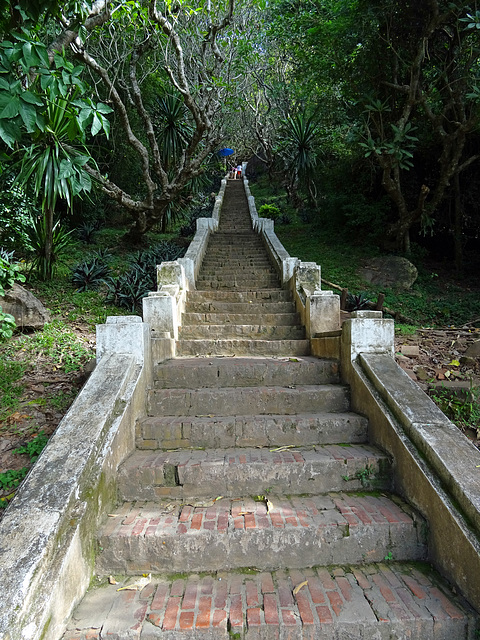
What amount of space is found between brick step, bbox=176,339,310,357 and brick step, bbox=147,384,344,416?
39.6 inches

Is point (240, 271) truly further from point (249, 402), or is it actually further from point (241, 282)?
point (249, 402)

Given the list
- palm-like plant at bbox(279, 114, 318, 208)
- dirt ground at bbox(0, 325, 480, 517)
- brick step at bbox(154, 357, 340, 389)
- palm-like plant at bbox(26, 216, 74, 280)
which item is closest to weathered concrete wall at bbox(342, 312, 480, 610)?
brick step at bbox(154, 357, 340, 389)

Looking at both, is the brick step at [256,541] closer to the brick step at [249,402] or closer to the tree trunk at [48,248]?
the brick step at [249,402]

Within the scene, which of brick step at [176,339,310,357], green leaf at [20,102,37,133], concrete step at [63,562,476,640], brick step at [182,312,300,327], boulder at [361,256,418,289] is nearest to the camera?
concrete step at [63,562,476,640]

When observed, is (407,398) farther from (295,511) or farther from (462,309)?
(462,309)

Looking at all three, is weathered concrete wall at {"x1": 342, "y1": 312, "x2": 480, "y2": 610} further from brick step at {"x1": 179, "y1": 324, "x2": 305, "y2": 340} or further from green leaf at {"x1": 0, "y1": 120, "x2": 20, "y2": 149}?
green leaf at {"x1": 0, "y1": 120, "x2": 20, "y2": 149}

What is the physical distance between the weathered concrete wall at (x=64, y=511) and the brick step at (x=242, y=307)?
2561mm

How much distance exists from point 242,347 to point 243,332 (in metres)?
0.41

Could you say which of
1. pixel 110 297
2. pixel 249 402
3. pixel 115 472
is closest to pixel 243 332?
pixel 249 402

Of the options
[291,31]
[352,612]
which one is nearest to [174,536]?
[352,612]

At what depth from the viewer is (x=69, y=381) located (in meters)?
4.12

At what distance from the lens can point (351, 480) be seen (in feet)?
8.63

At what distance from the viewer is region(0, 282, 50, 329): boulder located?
208 inches

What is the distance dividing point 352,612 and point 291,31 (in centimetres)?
1127
